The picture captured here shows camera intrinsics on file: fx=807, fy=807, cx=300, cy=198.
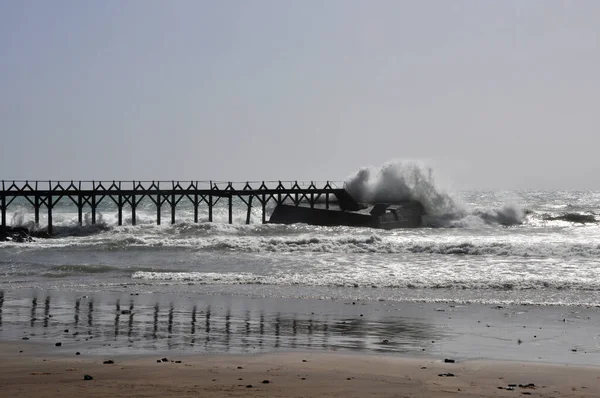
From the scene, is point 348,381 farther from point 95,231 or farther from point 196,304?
point 95,231

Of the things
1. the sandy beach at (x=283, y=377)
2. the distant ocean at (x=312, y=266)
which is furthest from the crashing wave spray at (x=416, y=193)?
the sandy beach at (x=283, y=377)

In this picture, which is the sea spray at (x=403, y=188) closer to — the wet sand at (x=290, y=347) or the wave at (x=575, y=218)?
the wave at (x=575, y=218)

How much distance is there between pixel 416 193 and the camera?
53.6 metres

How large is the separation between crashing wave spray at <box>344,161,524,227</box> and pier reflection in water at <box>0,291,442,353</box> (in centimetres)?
3646

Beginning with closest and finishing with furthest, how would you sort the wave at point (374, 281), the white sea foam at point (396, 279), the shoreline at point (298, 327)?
the shoreline at point (298, 327) → the wave at point (374, 281) → the white sea foam at point (396, 279)

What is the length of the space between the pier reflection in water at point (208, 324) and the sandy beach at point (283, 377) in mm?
970

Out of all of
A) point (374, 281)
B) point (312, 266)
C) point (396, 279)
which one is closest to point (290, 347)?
point (374, 281)

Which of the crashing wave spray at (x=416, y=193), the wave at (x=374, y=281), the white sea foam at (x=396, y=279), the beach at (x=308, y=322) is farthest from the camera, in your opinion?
the crashing wave spray at (x=416, y=193)

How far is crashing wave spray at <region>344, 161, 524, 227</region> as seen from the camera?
51.8m

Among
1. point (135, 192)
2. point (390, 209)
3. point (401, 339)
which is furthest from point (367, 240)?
point (401, 339)

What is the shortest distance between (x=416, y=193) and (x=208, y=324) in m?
41.4

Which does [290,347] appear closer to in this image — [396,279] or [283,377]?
[283,377]

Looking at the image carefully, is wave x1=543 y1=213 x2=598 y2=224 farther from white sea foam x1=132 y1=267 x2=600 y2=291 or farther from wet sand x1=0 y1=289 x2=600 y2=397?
wet sand x1=0 y1=289 x2=600 y2=397

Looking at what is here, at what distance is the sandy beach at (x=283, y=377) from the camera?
8344mm
